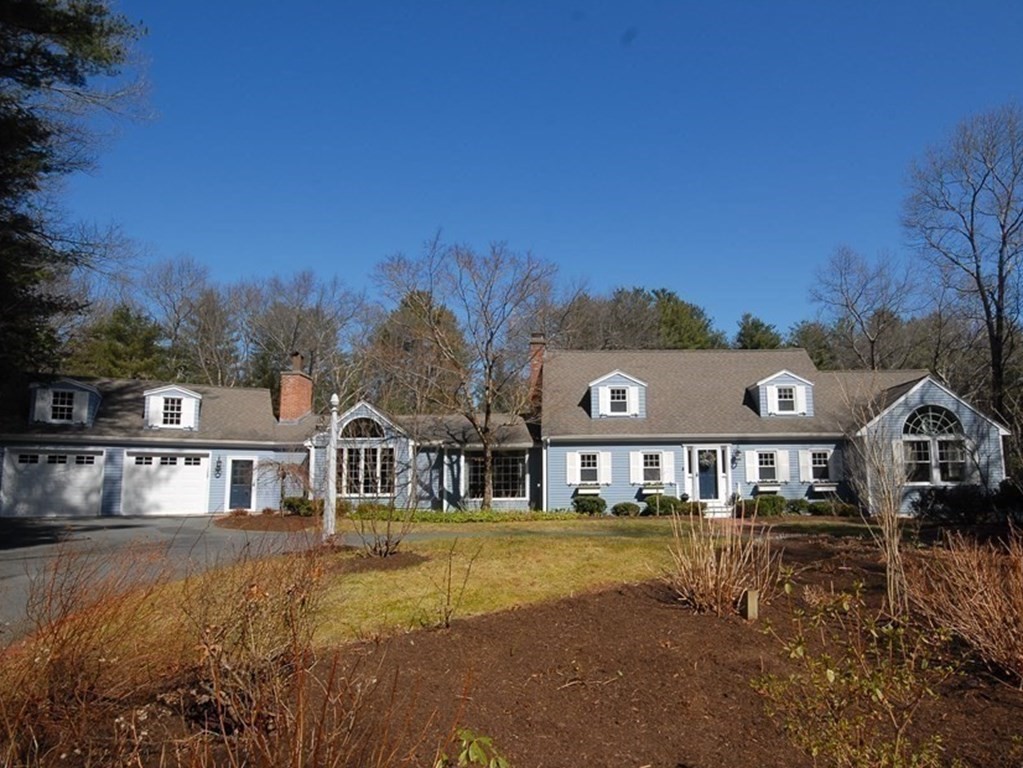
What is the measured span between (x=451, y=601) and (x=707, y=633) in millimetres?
3100

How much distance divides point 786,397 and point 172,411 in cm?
2233

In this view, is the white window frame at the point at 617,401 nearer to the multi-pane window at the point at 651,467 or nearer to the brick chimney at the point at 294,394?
the multi-pane window at the point at 651,467

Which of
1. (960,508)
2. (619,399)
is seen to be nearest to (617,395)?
(619,399)

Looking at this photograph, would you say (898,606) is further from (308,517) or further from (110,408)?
(110,408)

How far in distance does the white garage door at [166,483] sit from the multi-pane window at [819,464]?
21252 mm

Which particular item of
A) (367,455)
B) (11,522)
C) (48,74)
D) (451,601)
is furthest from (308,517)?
Answer: (451,601)

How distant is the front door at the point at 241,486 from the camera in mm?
25000

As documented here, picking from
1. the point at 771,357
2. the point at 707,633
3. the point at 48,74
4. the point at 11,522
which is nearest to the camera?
the point at 707,633

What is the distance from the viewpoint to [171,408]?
82.6 feet

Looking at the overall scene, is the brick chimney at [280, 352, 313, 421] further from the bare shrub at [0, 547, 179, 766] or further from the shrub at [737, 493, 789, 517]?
the bare shrub at [0, 547, 179, 766]

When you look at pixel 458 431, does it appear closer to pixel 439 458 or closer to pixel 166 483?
pixel 439 458

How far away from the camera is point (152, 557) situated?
5.13 meters

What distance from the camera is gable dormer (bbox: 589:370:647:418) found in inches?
959

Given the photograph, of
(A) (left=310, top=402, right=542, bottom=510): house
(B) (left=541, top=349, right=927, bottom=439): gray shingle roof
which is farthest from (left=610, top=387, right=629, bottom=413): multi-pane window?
(A) (left=310, top=402, right=542, bottom=510): house
